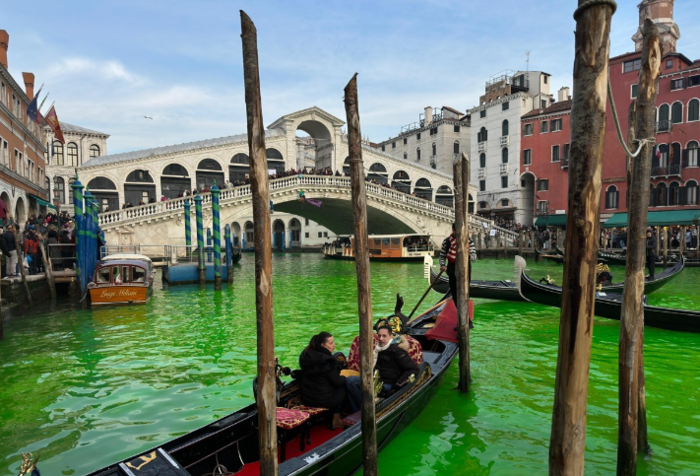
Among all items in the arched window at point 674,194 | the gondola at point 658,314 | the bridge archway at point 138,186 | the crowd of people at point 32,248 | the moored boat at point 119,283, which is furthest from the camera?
the bridge archway at point 138,186

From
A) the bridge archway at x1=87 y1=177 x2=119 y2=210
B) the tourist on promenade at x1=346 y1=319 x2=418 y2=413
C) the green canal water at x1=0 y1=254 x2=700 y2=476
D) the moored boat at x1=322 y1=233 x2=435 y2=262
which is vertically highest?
the bridge archway at x1=87 y1=177 x2=119 y2=210

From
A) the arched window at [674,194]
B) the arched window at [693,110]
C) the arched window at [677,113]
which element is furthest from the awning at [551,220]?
the arched window at [693,110]

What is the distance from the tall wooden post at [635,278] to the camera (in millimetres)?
3000

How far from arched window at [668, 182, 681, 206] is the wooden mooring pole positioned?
22768 millimetres

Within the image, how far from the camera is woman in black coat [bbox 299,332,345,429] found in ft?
11.9

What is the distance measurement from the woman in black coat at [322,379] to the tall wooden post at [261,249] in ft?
3.59

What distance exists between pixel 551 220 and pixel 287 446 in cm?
2615

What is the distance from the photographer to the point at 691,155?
2177 cm

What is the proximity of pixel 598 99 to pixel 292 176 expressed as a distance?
21306 millimetres

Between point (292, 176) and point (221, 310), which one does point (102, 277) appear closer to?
point (221, 310)

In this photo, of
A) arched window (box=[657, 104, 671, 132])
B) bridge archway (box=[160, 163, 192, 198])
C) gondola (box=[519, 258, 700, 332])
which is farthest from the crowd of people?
arched window (box=[657, 104, 671, 132])

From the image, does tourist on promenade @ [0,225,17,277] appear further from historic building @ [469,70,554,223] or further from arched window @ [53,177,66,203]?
historic building @ [469,70,554,223]

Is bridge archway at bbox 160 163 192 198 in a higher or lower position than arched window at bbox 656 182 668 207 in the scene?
higher

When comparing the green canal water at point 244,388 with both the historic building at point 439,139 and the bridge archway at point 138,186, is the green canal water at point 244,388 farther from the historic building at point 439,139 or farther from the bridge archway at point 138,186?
the historic building at point 439,139
